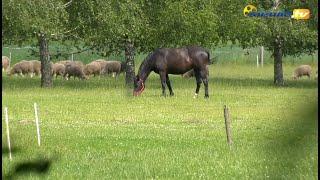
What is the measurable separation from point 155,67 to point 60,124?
40.0 feet

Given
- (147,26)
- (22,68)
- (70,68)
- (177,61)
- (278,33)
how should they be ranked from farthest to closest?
(22,68) < (70,68) < (278,33) < (147,26) < (177,61)

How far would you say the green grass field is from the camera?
0.98 meters

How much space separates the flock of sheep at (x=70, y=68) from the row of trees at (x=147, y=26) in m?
4.25

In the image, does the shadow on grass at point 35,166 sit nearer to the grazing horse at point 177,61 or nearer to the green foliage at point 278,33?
the grazing horse at point 177,61

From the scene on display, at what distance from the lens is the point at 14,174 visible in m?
1.37

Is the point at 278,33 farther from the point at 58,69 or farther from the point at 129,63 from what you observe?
the point at 58,69

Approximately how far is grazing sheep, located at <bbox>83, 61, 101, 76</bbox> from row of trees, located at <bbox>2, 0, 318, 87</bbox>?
660cm

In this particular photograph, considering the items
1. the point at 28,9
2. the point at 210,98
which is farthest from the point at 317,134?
the point at 28,9

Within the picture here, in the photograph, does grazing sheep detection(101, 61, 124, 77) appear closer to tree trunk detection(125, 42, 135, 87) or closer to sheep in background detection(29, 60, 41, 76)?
sheep in background detection(29, 60, 41, 76)

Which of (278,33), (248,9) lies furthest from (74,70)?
(248,9)

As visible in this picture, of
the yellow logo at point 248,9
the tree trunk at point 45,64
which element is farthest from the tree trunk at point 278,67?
the tree trunk at point 45,64

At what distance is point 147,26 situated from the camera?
35.1 metres

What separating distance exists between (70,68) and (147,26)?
941cm

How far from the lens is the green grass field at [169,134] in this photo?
0.98 m
